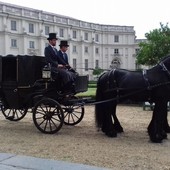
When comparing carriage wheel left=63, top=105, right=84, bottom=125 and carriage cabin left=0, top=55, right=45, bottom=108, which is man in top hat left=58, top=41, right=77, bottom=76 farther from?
carriage wheel left=63, top=105, right=84, bottom=125

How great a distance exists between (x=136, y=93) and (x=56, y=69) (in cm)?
197

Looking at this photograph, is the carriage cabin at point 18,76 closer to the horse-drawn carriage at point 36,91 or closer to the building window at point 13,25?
the horse-drawn carriage at point 36,91

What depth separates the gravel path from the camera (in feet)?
19.1

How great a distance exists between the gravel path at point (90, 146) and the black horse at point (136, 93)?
0.28 metres

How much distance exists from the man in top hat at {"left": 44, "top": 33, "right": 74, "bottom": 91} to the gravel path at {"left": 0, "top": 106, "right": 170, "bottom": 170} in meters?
1.19

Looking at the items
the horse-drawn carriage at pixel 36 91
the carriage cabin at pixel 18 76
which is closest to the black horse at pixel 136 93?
the horse-drawn carriage at pixel 36 91

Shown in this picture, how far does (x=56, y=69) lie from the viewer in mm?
8406

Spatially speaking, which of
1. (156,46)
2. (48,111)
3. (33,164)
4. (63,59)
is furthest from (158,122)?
(156,46)

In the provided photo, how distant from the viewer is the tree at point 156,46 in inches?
1326

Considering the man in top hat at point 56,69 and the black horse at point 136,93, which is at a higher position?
the man in top hat at point 56,69

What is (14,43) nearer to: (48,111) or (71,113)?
(71,113)

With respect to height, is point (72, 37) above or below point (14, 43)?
above

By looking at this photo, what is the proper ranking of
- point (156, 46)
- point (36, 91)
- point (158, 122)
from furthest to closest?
point (156, 46), point (36, 91), point (158, 122)

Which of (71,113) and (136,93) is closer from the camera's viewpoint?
(136,93)
